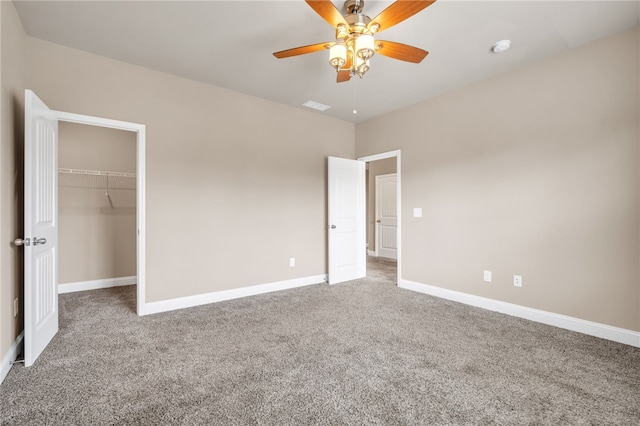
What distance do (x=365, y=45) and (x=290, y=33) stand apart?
986 mm

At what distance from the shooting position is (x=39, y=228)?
231 centimetres

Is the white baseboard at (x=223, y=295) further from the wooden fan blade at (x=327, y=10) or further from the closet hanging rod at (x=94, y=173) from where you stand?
the wooden fan blade at (x=327, y=10)

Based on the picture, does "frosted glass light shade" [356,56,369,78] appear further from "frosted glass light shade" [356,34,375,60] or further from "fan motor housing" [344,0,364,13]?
"fan motor housing" [344,0,364,13]

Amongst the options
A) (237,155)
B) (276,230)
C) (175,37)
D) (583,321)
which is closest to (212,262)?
(276,230)

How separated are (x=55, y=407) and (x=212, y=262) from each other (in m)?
2.07

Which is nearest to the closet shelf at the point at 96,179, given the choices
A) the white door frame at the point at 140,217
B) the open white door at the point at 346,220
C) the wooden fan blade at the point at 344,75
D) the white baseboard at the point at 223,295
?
the white door frame at the point at 140,217

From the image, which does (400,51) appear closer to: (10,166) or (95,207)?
(10,166)

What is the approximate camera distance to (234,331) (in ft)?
9.23

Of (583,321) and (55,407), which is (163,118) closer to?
(55,407)

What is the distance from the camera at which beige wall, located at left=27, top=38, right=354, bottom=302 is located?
2998mm

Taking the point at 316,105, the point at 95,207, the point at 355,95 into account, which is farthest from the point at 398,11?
the point at 95,207

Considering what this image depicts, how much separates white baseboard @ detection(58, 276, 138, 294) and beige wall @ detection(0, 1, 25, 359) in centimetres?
204

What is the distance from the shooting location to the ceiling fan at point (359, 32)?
5.93 feet

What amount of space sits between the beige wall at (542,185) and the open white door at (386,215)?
116 inches
